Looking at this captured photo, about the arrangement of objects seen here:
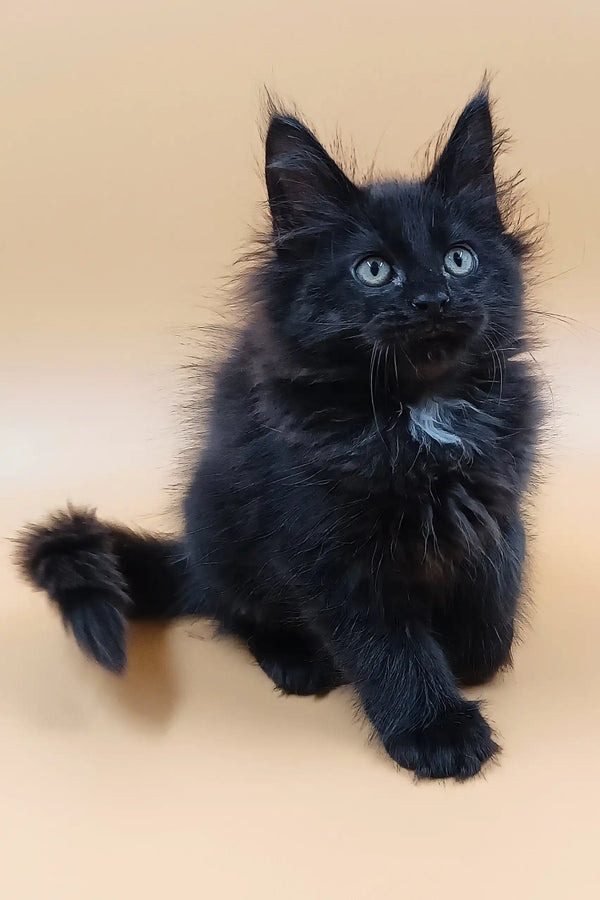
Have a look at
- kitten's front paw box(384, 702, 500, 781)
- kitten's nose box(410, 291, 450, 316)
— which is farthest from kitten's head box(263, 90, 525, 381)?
kitten's front paw box(384, 702, 500, 781)

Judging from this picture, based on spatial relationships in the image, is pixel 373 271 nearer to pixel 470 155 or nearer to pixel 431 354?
pixel 431 354

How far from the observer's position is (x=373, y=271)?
48.1 inches

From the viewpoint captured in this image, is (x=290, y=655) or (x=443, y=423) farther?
(x=290, y=655)

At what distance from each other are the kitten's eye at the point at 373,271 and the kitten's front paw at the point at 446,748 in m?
0.59

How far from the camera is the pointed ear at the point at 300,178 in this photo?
127cm

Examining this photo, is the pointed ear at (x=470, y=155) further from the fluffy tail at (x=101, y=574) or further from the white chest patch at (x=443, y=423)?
the fluffy tail at (x=101, y=574)

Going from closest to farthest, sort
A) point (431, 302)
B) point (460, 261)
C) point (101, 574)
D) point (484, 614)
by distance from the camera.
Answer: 1. point (431, 302)
2. point (460, 261)
3. point (484, 614)
4. point (101, 574)

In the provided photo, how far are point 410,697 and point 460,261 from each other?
593 millimetres

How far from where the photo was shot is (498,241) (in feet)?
4.36

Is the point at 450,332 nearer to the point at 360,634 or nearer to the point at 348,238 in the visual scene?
the point at 348,238

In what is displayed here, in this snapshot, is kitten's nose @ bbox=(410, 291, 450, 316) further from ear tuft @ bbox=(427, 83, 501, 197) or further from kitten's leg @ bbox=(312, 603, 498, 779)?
kitten's leg @ bbox=(312, 603, 498, 779)

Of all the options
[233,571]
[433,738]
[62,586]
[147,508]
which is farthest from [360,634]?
[147,508]

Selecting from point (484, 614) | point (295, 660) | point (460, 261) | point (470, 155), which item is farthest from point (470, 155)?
point (295, 660)

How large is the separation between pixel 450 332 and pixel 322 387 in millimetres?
197
